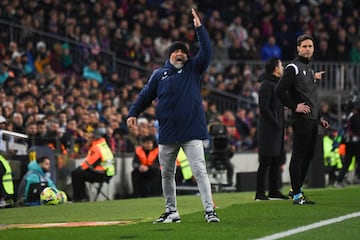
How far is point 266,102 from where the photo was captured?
1645 cm

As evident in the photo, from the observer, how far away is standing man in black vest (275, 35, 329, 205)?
14859mm

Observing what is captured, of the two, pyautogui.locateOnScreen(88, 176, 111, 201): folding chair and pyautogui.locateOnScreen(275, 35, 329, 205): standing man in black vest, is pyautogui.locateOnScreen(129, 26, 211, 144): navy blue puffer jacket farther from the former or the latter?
pyautogui.locateOnScreen(88, 176, 111, 201): folding chair

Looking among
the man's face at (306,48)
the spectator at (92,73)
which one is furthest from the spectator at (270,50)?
the man's face at (306,48)

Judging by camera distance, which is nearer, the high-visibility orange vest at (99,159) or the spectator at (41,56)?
the high-visibility orange vest at (99,159)

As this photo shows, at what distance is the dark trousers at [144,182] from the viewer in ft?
72.9

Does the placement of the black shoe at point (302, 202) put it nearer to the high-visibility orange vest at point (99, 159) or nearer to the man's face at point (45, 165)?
the man's face at point (45, 165)

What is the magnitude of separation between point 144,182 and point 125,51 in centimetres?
695

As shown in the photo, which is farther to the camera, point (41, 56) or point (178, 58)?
point (41, 56)

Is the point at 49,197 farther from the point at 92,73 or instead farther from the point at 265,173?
the point at 92,73

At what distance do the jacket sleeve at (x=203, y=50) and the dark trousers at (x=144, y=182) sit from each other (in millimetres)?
9576

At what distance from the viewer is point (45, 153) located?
20266mm

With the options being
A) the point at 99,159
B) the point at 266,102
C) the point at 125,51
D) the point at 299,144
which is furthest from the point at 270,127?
the point at 125,51

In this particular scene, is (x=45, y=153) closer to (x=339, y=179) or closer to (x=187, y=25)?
(x=339, y=179)

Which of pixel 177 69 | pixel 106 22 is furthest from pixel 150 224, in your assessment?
pixel 106 22
